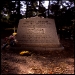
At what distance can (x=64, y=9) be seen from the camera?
18156mm

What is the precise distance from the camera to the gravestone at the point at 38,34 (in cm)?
842

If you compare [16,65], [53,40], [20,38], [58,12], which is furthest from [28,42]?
[58,12]

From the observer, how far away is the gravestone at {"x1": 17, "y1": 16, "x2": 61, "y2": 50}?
8422 mm

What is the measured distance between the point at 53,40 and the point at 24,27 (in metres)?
1.70

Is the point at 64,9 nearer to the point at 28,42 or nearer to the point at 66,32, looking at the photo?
the point at 66,32

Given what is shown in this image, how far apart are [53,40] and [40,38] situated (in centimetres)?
68

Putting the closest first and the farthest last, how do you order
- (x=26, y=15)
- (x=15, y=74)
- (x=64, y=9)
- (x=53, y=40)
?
(x=15, y=74) → (x=53, y=40) → (x=64, y=9) → (x=26, y=15)

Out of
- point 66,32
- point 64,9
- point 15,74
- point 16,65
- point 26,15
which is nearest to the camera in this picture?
point 15,74

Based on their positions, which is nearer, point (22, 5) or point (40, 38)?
point (40, 38)

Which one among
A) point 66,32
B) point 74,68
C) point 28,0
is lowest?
point 66,32

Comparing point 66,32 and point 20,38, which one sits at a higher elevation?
point 20,38

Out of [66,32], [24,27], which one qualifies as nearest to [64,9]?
[66,32]

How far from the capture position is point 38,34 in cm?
866

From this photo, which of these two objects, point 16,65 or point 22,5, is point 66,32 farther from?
point 16,65
